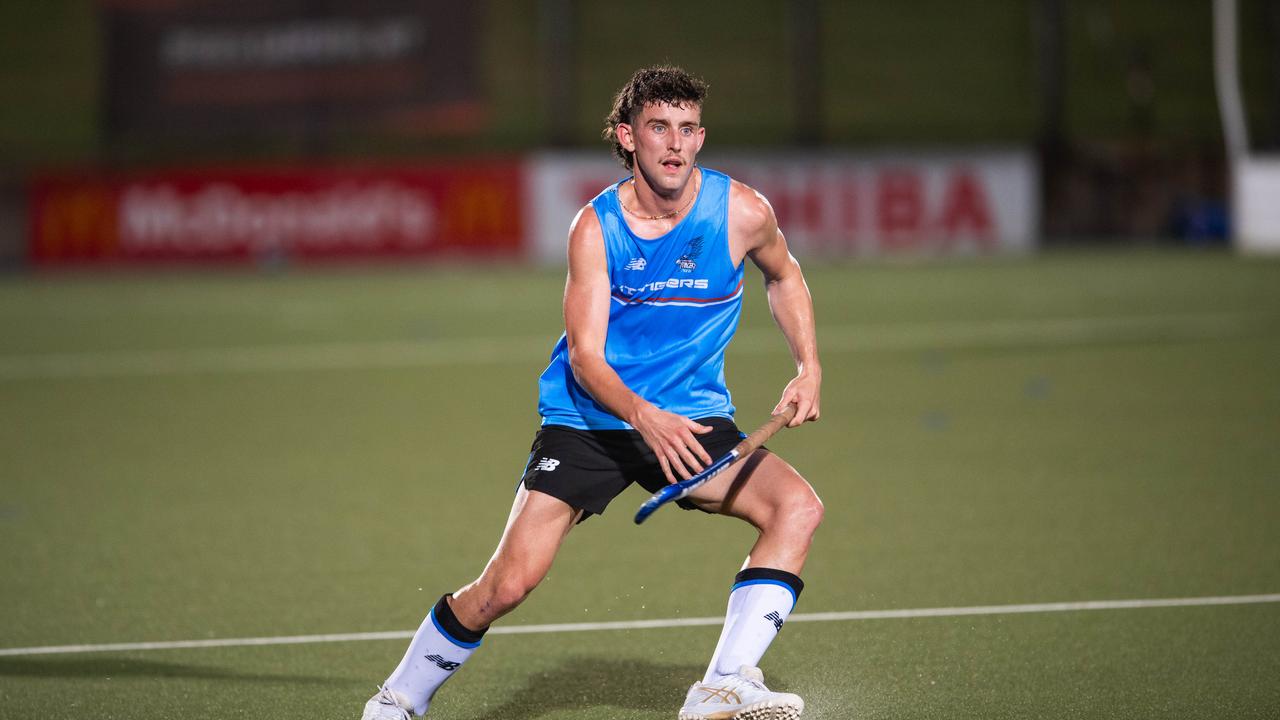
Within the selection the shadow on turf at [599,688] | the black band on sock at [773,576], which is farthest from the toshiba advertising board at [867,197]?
the black band on sock at [773,576]

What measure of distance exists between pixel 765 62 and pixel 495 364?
20.0 metres

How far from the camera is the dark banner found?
2236 cm

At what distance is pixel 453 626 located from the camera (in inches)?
170

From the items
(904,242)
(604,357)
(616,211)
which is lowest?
(904,242)

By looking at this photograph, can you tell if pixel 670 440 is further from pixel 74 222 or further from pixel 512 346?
pixel 74 222

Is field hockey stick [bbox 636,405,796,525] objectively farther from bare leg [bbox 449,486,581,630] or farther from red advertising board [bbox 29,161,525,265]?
red advertising board [bbox 29,161,525,265]

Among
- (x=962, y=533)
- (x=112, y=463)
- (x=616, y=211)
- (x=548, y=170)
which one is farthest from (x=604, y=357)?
(x=548, y=170)

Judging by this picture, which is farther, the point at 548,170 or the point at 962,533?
the point at 548,170

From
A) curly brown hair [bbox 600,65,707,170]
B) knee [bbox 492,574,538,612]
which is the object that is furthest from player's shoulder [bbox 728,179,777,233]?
knee [bbox 492,574,538,612]

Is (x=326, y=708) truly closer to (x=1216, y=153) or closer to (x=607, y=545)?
(x=607, y=545)

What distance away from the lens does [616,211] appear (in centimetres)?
434

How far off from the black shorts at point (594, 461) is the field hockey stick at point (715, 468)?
13 cm

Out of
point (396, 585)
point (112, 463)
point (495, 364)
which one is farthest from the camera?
point (495, 364)

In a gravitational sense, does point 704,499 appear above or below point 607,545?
above
